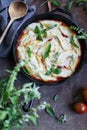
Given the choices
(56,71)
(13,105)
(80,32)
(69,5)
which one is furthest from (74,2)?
(13,105)

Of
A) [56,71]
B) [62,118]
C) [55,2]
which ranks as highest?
[55,2]

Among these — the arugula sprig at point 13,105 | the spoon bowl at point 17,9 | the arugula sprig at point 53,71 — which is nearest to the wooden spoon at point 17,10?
the spoon bowl at point 17,9

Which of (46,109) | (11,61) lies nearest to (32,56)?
(11,61)

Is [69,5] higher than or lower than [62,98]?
higher

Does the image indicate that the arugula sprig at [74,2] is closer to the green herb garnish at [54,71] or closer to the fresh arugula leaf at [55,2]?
the fresh arugula leaf at [55,2]

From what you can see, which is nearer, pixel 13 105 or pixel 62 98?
pixel 13 105

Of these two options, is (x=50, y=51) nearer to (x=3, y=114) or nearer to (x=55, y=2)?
(x=55, y=2)

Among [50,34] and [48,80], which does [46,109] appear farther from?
[50,34]
